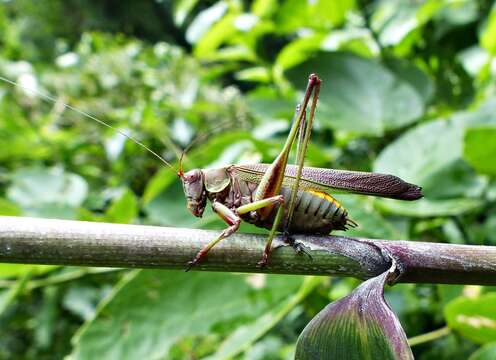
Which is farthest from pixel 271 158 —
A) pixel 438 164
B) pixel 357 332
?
pixel 357 332

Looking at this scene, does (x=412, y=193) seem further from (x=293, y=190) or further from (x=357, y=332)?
(x=357, y=332)

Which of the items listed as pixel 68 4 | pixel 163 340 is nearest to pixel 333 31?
pixel 163 340

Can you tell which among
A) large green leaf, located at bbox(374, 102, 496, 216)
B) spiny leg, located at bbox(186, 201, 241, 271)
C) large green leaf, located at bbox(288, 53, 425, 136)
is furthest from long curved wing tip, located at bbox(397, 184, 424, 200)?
large green leaf, located at bbox(288, 53, 425, 136)

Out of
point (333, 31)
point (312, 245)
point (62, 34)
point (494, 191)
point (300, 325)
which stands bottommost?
point (300, 325)

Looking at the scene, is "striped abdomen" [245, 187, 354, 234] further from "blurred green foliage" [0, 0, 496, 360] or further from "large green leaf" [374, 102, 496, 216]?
"large green leaf" [374, 102, 496, 216]

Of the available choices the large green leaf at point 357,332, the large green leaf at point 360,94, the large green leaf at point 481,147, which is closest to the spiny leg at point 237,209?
the large green leaf at point 357,332

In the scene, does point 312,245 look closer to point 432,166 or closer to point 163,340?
point 163,340
